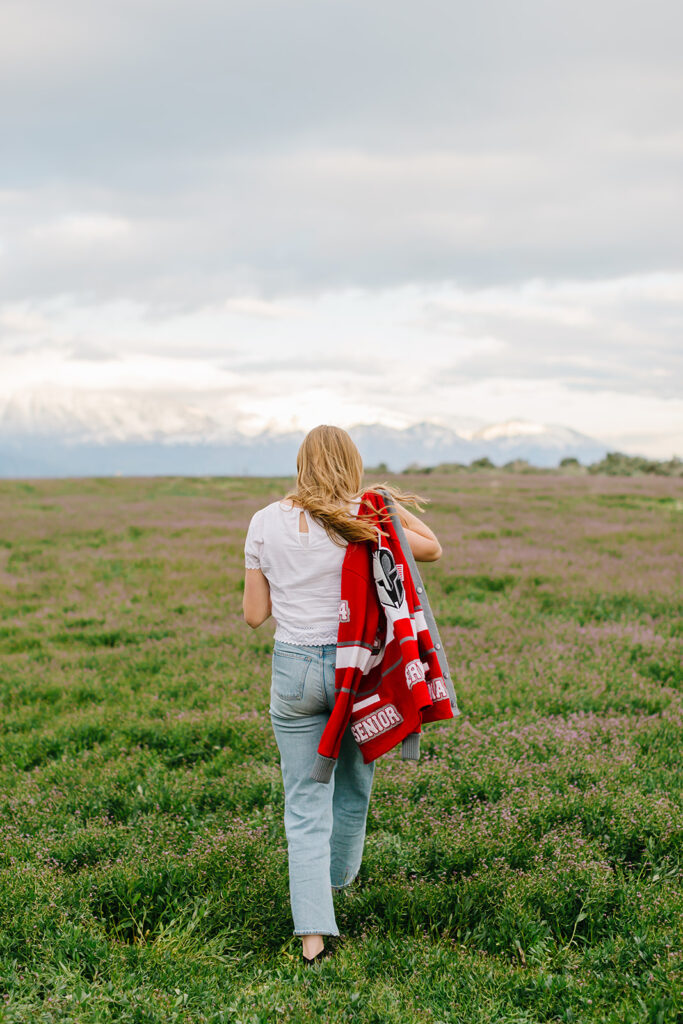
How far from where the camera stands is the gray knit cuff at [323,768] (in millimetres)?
4066

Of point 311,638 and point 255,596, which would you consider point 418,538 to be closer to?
point 311,638

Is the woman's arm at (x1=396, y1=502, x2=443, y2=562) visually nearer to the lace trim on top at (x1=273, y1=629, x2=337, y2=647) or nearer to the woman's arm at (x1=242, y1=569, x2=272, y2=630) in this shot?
the lace trim on top at (x1=273, y1=629, x2=337, y2=647)

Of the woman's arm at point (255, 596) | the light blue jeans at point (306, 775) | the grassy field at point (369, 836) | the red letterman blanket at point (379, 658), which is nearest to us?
the grassy field at point (369, 836)

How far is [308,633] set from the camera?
4.18 m

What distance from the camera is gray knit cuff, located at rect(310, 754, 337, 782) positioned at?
4.07 metres

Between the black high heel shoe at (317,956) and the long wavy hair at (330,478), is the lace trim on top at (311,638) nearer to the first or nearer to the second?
the long wavy hair at (330,478)

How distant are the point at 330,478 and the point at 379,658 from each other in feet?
3.79

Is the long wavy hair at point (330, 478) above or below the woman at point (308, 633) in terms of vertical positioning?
above

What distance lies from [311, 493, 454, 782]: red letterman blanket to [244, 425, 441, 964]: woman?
12 centimetres

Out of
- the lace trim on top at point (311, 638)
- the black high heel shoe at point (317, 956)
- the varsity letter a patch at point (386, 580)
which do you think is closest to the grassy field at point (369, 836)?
the black high heel shoe at point (317, 956)

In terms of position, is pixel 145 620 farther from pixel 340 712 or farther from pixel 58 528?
pixel 58 528

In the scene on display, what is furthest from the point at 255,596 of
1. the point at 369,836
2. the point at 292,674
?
the point at 369,836

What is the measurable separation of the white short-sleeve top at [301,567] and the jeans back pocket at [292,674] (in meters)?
0.09

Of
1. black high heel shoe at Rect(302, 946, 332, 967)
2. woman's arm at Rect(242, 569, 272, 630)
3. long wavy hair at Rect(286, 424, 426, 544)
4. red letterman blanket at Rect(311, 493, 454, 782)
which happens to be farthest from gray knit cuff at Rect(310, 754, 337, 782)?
long wavy hair at Rect(286, 424, 426, 544)
